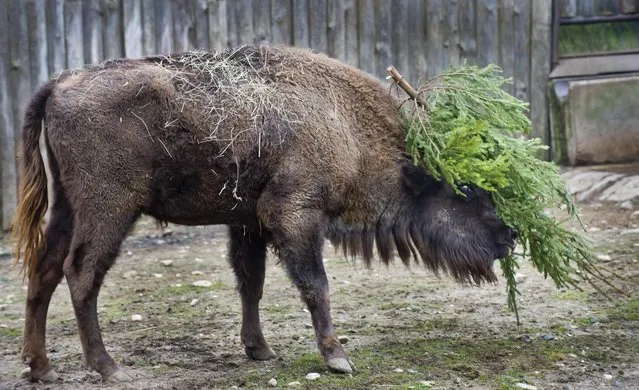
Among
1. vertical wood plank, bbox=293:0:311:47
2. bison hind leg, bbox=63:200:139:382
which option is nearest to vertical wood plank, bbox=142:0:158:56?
vertical wood plank, bbox=293:0:311:47

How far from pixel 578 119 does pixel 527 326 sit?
180 inches

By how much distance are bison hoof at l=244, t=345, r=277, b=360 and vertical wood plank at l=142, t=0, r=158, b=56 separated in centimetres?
444

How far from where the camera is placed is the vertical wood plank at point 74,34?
9.34m

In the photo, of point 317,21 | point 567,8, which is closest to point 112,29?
point 317,21

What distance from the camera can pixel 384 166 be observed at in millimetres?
5797

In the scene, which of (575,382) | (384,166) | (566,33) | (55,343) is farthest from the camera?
(566,33)

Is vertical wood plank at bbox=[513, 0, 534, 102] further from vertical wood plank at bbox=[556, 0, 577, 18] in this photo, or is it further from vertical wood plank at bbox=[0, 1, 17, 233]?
vertical wood plank at bbox=[0, 1, 17, 233]

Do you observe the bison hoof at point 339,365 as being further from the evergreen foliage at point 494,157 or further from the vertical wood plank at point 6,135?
the vertical wood plank at point 6,135

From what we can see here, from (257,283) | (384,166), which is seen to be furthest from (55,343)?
(384,166)

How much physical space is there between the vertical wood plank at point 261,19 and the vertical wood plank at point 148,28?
986 mm

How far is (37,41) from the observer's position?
30.4 ft

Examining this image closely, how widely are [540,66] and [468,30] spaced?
0.87m

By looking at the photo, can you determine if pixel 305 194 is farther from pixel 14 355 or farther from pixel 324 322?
pixel 14 355

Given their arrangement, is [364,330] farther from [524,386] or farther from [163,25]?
[163,25]
